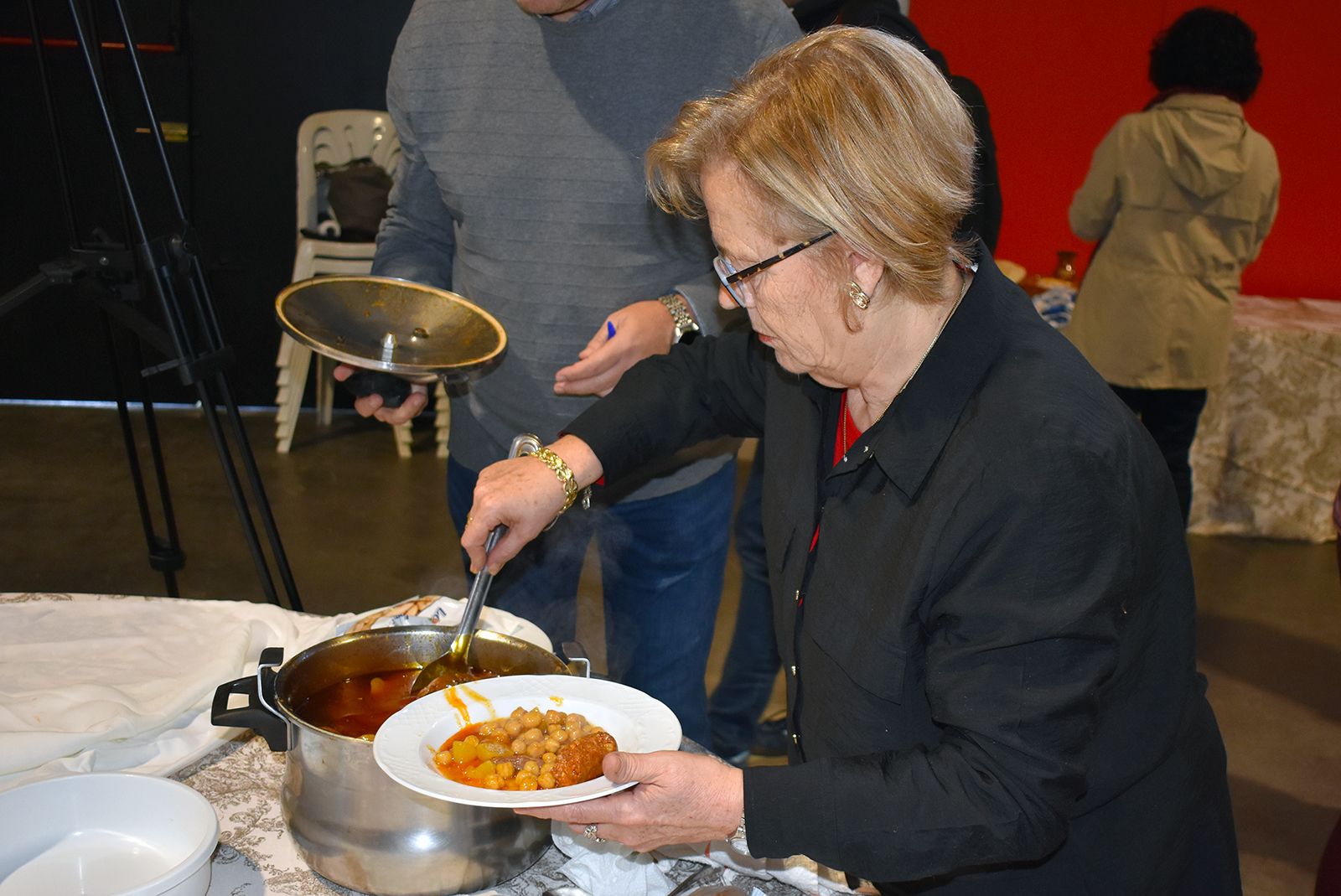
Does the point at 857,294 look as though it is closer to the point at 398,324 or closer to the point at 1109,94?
the point at 398,324

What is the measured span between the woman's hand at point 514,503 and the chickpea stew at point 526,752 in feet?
0.89

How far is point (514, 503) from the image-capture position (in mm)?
1321

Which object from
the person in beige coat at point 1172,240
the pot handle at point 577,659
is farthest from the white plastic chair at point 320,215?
the pot handle at point 577,659

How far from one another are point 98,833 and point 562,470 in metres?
0.62

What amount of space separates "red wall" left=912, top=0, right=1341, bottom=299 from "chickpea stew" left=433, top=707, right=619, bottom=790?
4.52m

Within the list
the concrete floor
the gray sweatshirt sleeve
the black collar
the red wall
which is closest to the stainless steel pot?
the black collar

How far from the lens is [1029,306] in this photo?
109cm

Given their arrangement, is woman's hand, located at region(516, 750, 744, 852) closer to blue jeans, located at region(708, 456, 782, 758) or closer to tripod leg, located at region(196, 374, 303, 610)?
tripod leg, located at region(196, 374, 303, 610)

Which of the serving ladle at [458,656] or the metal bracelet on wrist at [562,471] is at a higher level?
the metal bracelet on wrist at [562,471]

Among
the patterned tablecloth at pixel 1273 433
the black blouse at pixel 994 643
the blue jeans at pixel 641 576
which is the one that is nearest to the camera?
the black blouse at pixel 994 643

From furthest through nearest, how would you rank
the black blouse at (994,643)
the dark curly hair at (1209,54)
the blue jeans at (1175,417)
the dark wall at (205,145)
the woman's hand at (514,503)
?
the dark wall at (205,145) → the blue jeans at (1175,417) → the dark curly hair at (1209,54) → the woman's hand at (514,503) → the black blouse at (994,643)

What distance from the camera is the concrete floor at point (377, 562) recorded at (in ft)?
9.73

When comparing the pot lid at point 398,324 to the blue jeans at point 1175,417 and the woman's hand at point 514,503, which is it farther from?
the blue jeans at point 1175,417

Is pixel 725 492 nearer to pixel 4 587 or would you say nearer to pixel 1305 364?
pixel 4 587
